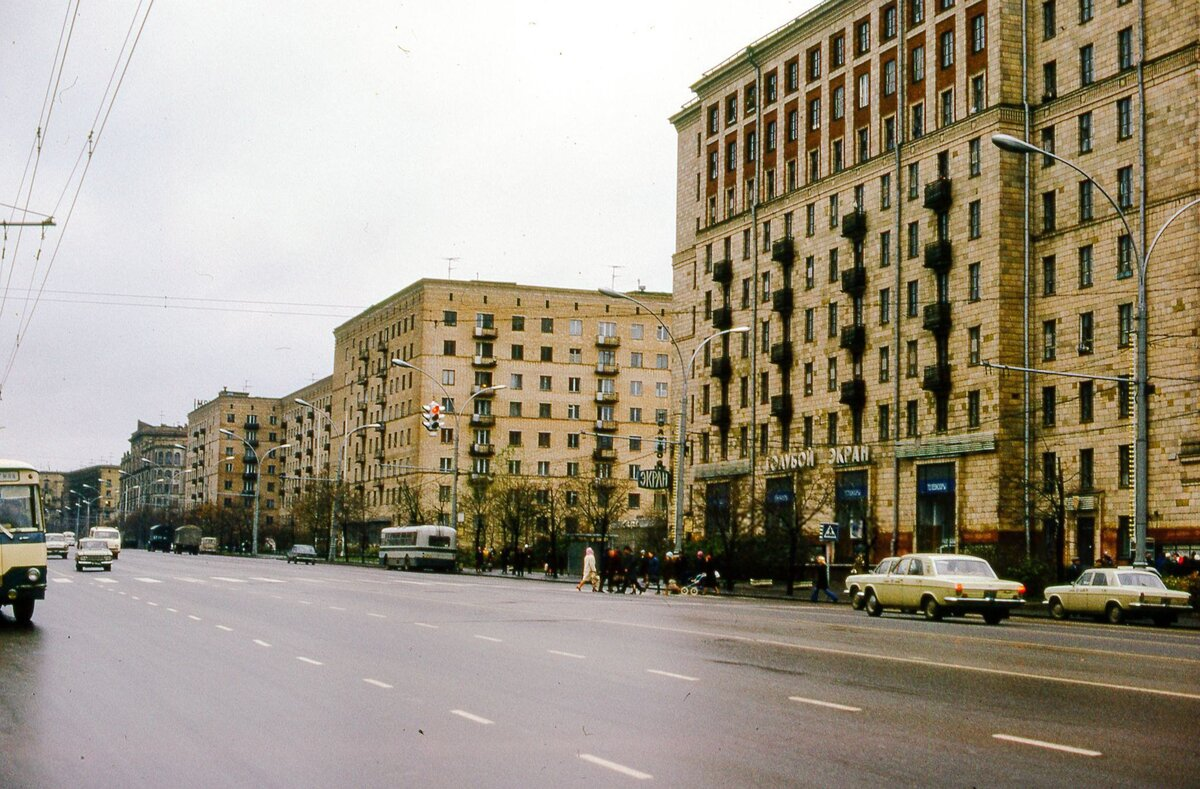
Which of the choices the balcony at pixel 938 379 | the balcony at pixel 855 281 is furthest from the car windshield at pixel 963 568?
the balcony at pixel 855 281

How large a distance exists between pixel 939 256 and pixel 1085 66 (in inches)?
378

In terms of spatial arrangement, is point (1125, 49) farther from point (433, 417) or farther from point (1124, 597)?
point (433, 417)

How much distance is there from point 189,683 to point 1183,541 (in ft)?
135

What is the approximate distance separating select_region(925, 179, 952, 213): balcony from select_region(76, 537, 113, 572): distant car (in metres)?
36.4

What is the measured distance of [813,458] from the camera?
68875 millimetres

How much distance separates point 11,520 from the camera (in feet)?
74.4

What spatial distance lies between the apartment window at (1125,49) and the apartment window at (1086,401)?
460 inches

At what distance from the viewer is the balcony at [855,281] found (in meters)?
65.8

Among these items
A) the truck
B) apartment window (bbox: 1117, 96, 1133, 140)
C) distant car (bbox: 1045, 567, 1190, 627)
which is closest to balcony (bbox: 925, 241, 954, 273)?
apartment window (bbox: 1117, 96, 1133, 140)

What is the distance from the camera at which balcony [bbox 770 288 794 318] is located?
71625 millimetres

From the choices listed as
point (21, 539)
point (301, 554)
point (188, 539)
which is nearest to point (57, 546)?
point (301, 554)

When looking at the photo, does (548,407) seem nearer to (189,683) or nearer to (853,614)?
(853,614)

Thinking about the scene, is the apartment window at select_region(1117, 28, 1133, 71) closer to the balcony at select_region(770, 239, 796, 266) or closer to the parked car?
the balcony at select_region(770, 239, 796, 266)

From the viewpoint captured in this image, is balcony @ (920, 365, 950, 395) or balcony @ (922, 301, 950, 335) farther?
balcony @ (922, 301, 950, 335)
